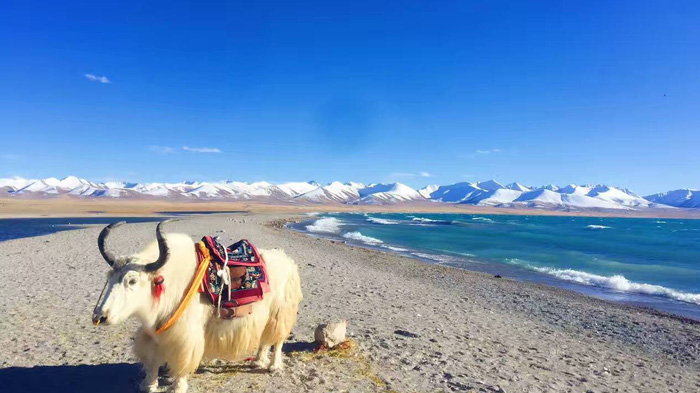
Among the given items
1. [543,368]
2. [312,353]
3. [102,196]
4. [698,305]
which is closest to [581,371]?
[543,368]

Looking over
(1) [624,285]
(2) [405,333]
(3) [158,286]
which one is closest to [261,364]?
(3) [158,286]

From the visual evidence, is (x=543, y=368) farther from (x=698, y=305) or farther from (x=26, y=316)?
(x=698, y=305)

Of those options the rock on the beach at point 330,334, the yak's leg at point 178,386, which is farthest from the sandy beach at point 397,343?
the yak's leg at point 178,386

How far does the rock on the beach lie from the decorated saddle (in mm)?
1440

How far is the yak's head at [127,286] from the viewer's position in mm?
3006

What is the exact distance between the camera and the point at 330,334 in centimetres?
513

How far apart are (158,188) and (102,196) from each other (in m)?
35.9

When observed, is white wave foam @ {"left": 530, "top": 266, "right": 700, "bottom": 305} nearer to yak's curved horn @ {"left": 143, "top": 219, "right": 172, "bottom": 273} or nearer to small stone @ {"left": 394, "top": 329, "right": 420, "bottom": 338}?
small stone @ {"left": 394, "top": 329, "right": 420, "bottom": 338}

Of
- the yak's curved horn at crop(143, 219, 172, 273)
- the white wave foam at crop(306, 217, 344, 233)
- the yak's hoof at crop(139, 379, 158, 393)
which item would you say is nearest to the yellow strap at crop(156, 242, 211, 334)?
the yak's curved horn at crop(143, 219, 172, 273)

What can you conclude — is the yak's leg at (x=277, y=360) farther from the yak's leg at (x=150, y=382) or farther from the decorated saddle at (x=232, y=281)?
the yak's leg at (x=150, y=382)

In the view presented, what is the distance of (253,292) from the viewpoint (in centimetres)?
384

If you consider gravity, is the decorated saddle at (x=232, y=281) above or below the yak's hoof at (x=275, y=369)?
above

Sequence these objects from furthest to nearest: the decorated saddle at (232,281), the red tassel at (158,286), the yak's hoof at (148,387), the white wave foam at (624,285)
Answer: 1. the white wave foam at (624,285)
2. the yak's hoof at (148,387)
3. the decorated saddle at (232,281)
4. the red tassel at (158,286)

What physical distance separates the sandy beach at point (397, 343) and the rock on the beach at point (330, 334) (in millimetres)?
175
